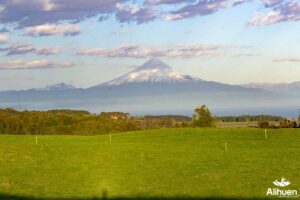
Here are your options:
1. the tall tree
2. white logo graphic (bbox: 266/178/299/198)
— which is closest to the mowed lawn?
white logo graphic (bbox: 266/178/299/198)

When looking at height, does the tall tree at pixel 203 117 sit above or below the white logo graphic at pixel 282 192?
above

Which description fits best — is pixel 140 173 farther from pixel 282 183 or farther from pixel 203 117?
pixel 203 117

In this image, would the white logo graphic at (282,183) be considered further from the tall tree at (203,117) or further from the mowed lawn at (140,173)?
the tall tree at (203,117)

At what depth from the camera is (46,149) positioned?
39375 mm

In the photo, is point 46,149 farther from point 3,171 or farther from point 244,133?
point 244,133

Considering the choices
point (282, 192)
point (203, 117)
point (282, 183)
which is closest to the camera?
point (282, 192)

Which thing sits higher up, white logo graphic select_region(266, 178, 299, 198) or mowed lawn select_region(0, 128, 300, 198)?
mowed lawn select_region(0, 128, 300, 198)

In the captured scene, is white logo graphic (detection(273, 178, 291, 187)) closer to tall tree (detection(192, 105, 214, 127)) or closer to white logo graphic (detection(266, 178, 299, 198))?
white logo graphic (detection(266, 178, 299, 198))

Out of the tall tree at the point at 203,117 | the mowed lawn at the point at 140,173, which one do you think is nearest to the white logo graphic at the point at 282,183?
the mowed lawn at the point at 140,173

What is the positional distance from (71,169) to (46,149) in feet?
36.7

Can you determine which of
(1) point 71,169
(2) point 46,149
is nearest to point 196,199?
(1) point 71,169

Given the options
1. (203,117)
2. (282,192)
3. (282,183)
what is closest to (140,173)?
(282,183)

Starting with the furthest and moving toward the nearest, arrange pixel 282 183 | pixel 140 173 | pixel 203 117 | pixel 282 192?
pixel 203 117 < pixel 140 173 < pixel 282 183 < pixel 282 192

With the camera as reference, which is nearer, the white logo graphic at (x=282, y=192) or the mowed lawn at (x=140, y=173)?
the white logo graphic at (x=282, y=192)
